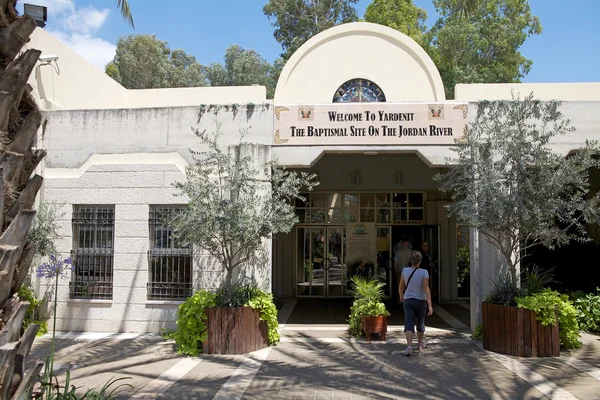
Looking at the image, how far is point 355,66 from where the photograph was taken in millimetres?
12820

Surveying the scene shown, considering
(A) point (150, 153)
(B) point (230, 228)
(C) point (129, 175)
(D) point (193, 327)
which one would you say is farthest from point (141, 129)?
(D) point (193, 327)

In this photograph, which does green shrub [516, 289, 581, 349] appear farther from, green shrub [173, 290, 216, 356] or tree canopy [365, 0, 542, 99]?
tree canopy [365, 0, 542, 99]

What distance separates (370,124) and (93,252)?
20.1 feet

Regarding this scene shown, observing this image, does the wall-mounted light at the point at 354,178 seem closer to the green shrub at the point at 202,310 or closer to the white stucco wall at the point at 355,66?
the white stucco wall at the point at 355,66

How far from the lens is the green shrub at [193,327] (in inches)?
338

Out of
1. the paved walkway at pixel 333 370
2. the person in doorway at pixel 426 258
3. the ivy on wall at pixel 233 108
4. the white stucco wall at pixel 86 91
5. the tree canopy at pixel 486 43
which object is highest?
the tree canopy at pixel 486 43

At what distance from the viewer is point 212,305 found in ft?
28.6

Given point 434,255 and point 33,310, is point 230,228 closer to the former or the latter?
point 33,310

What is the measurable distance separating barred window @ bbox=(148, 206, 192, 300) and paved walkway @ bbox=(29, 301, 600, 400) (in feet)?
3.11

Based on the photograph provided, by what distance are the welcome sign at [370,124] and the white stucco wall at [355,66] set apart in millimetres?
2545

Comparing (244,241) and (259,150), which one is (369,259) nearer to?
(259,150)

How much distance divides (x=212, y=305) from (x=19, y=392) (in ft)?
17.0

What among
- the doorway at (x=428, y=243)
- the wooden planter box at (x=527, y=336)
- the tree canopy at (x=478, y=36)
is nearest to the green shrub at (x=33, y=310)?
the wooden planter box at (x=527, y=336)

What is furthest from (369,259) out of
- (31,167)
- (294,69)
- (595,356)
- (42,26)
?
(31,167)
